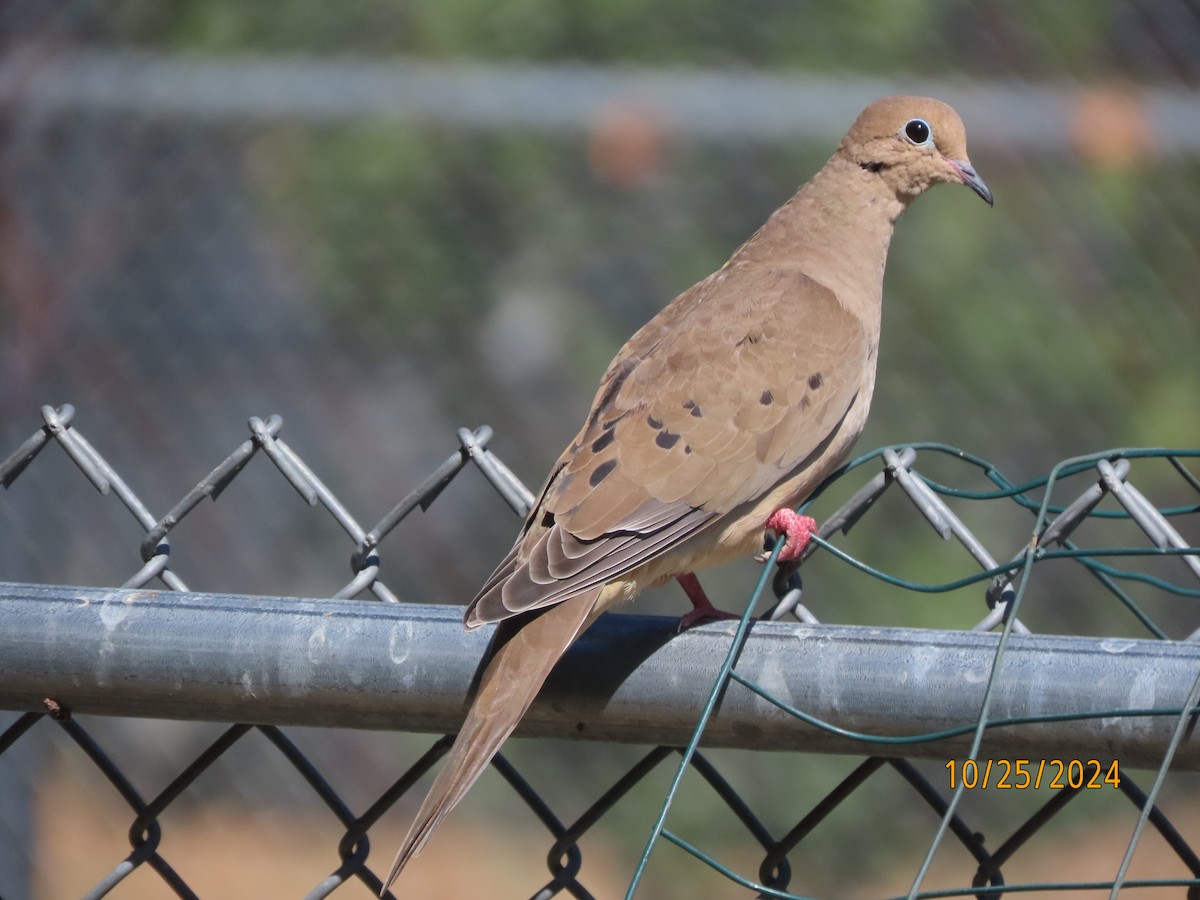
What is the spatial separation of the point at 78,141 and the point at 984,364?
3168mm

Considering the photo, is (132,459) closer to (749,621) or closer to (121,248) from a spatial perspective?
(121,248)

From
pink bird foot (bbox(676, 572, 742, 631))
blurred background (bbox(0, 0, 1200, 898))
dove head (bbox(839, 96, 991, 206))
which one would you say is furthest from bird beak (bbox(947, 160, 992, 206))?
blurred background (bbox(0, 0, 1200, 898))

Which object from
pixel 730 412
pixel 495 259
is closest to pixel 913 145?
pixel 730 412

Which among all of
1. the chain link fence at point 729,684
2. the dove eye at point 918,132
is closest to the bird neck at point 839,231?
the dove eye at point 918,132

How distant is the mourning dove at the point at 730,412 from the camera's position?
6.75 ft

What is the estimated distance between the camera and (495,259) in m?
4.92

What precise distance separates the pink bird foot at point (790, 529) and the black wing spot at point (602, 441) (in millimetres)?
338

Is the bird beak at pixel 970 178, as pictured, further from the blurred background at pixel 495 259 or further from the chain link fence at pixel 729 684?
the blurred background at pixel 495 259

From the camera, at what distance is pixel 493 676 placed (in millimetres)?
1664

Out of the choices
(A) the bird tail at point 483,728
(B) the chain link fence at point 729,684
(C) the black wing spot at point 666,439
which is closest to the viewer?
(B) the chain link fence at point 729,684

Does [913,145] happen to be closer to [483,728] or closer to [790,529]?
[790,529]

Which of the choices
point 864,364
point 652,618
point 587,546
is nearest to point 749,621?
point 652,618

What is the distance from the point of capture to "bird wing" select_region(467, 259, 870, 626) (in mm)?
2211

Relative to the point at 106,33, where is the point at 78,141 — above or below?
below
